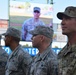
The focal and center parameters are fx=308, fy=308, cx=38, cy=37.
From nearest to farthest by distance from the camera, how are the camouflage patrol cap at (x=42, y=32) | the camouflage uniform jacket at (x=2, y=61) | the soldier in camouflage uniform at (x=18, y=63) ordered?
the camouflage patrol cap at (x=42, y=32) < the soldier in camouflage uniform at (x=18, y=63) < the camouflage uniform jacket at (x=2, y=61)

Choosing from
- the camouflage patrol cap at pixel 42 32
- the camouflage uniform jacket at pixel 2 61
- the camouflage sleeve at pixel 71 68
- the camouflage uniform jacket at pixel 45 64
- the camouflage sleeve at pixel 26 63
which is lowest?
the camouflage uniform jacket at pixel 2 61

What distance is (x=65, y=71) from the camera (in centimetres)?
302

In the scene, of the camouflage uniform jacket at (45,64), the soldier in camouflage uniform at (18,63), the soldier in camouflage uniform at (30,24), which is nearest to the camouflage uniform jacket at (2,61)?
the soldier in camouflage uniform at (18,63)

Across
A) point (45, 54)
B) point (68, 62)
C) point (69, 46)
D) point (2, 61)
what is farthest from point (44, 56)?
point (2, 61)

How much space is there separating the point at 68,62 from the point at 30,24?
45.4ft

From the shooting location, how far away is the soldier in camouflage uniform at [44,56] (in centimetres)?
379

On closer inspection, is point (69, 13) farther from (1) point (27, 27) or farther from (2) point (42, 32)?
(1) point (27, 27)

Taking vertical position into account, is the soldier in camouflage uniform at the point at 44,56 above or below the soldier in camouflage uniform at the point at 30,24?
above

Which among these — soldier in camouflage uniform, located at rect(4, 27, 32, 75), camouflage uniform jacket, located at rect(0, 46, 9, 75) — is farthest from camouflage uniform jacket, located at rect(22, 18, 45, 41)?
soldier in camouflage uniform, located at rect(4, 27, 32, 75)

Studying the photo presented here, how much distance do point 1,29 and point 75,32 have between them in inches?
519

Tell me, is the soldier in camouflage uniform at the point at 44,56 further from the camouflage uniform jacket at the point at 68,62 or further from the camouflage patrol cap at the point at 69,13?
the camouflage patrol cap at the point at 69,13

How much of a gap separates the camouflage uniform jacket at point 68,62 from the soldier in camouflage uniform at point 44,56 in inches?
25.7

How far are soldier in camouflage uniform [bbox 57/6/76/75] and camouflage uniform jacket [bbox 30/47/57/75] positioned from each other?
591 mm

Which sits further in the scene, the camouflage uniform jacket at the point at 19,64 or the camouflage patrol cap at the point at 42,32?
the camouflage uniform jacket at the point at 19,64
